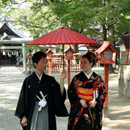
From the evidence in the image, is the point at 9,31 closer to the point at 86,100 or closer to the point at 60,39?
the point at 60,39

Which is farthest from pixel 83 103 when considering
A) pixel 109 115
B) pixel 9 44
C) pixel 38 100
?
pixel 9 44

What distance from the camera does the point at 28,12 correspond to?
20.1 meters

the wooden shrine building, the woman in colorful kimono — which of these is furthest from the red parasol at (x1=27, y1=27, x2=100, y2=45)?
the wooden shrine building

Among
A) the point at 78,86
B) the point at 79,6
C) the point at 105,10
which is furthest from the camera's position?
the point at 79,6

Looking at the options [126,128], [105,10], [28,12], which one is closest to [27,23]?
[28,12]

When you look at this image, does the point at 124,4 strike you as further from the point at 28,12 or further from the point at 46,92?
the point at 28,12

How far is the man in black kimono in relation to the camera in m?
2.97

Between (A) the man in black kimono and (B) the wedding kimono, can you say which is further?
(B) the wedding kimono

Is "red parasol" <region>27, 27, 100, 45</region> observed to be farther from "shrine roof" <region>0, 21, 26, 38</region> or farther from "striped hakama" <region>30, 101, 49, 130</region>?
"shrine roof" <region>0, 21, 26, 38</region>

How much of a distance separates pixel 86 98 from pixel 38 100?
689mm

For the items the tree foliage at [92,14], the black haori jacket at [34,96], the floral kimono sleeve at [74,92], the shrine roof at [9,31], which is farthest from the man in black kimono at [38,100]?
the shrine roof at [9,31]

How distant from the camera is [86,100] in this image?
320cm

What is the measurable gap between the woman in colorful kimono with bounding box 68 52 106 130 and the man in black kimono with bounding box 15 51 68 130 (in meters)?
0.32

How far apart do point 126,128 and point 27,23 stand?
55.3 ft
